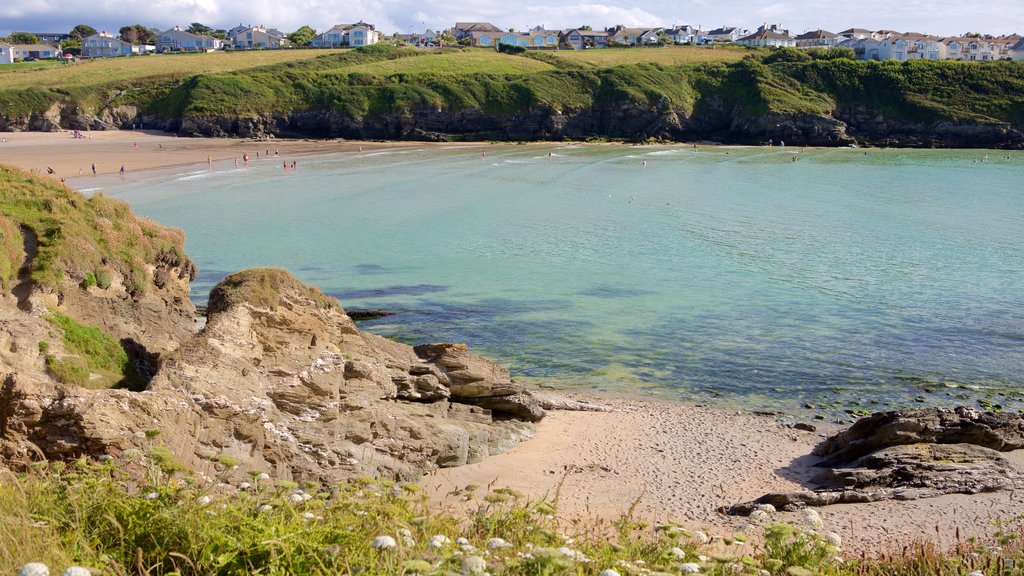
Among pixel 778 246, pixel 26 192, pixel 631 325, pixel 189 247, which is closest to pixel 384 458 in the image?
pixel 26 192

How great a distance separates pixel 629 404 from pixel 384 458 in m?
8.02

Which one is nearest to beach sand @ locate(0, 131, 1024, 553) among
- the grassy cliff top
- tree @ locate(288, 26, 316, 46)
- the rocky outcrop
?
the rocky outcrop

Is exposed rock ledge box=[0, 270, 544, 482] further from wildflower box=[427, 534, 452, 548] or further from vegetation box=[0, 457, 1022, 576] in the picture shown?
wildflower box=[427, 534, 452, 548]

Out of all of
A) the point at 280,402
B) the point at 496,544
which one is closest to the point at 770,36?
the point at 280,402

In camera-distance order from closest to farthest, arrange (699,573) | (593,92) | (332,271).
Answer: (699,573), (332,271), (593,92)

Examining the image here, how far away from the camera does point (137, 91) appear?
10712 cm

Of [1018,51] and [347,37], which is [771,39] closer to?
[1018,51]

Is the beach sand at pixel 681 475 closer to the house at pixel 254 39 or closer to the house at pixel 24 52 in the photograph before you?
the house at pixel 24 52

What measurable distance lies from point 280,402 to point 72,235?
5.96 metres

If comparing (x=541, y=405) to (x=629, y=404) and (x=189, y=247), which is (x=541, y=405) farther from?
(x=189, y=247)

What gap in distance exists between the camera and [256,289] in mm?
13609

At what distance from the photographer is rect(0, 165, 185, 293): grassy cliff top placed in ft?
45.2

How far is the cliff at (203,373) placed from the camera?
31.7 feet

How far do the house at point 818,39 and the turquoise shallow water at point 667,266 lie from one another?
4888 inches
